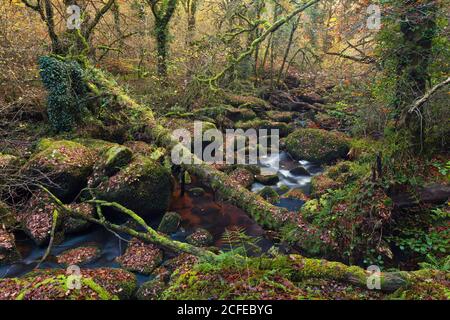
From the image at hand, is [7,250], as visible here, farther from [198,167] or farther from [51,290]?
[198,167]

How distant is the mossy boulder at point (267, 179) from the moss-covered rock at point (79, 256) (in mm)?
6105

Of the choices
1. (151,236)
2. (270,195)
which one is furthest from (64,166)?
(270,195)

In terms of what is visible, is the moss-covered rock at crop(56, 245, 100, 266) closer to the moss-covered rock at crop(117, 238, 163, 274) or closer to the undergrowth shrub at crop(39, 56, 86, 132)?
the moss-covered rock at crop(117, 238, 163, 274)

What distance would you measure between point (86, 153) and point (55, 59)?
3.93m

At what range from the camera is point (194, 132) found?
13.3 m

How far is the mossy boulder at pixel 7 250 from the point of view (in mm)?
7371

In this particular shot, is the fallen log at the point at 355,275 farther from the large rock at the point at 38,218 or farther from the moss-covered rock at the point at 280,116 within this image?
the moss-covered rock at the point at 280,116

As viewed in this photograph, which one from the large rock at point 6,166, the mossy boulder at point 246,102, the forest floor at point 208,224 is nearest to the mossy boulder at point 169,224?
the forest floor at point 208,224

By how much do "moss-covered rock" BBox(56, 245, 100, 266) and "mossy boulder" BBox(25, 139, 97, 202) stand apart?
1.81 metres

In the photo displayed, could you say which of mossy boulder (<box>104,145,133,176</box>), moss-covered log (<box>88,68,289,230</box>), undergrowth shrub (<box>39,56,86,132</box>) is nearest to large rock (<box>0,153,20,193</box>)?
mossy boulder (<box>104,145,133,176</box>)

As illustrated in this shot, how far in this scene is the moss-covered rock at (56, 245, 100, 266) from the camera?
7.50 metres

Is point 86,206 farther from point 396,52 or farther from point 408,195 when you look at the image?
Answer: point 396,52

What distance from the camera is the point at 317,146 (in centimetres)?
1368
